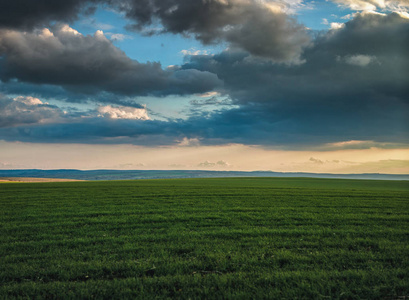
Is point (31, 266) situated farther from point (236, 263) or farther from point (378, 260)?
point (378, 260)

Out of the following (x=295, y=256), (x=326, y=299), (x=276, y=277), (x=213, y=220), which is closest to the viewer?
(x=326, y=299)

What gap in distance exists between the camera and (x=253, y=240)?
9062 mm

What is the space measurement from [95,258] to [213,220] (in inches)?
249

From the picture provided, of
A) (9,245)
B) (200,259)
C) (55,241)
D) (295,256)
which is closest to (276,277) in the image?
(295,256)

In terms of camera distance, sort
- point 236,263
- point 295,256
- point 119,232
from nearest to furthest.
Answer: point 236,263
point 295,256
point 119,232

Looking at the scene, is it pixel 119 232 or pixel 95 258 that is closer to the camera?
pixel 95 258

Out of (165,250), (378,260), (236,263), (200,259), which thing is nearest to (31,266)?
(165,250)

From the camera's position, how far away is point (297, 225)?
11617mm

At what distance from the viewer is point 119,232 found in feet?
34.7

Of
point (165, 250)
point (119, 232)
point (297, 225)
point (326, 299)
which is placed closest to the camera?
point (326, 299)

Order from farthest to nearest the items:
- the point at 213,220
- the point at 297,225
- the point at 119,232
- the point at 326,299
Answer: the point at 213,220 → the point at 297,225 → the point at 119,232 → the point at 326,299

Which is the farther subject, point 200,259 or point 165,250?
point 165,250

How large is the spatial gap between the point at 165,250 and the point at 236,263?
233cm

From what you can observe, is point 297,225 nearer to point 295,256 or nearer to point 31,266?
point 295,256
